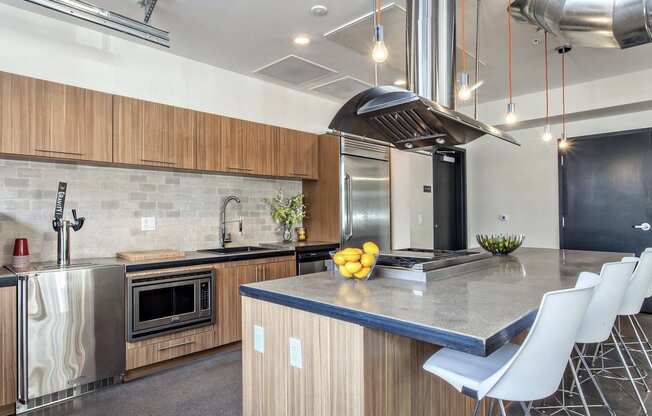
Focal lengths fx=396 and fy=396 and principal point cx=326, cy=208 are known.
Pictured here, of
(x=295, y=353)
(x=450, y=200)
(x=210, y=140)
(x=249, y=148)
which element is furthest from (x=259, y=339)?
(x=450, y=200)

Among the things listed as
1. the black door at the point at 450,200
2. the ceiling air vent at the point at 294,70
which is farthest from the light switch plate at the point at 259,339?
the black door at the point at 450,200

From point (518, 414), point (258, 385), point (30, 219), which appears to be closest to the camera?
point (258, 385)

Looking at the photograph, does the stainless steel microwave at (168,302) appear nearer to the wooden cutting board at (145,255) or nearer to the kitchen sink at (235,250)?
the wooden cutting board at (145,255)

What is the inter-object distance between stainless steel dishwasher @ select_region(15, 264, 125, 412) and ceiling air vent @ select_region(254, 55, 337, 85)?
96.7 inches

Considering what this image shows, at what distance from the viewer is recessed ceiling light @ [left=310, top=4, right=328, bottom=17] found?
296 centimetres

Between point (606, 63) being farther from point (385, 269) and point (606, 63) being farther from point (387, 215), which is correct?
point (385, 269)

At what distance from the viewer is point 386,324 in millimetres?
1359

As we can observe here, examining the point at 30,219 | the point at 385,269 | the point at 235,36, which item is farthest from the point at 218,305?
the point at 235,36

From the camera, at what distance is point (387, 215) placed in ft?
16.8

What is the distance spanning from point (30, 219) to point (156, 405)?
5.61ft

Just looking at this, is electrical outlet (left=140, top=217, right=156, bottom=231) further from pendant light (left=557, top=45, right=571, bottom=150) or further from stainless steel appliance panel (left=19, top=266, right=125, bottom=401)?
pendant light (left=557, top=45, right=571, bottom=150)

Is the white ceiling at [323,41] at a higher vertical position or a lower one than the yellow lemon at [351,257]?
higher

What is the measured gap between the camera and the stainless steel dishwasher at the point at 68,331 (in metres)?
2.48

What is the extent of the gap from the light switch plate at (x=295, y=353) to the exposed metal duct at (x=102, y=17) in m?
2.33
